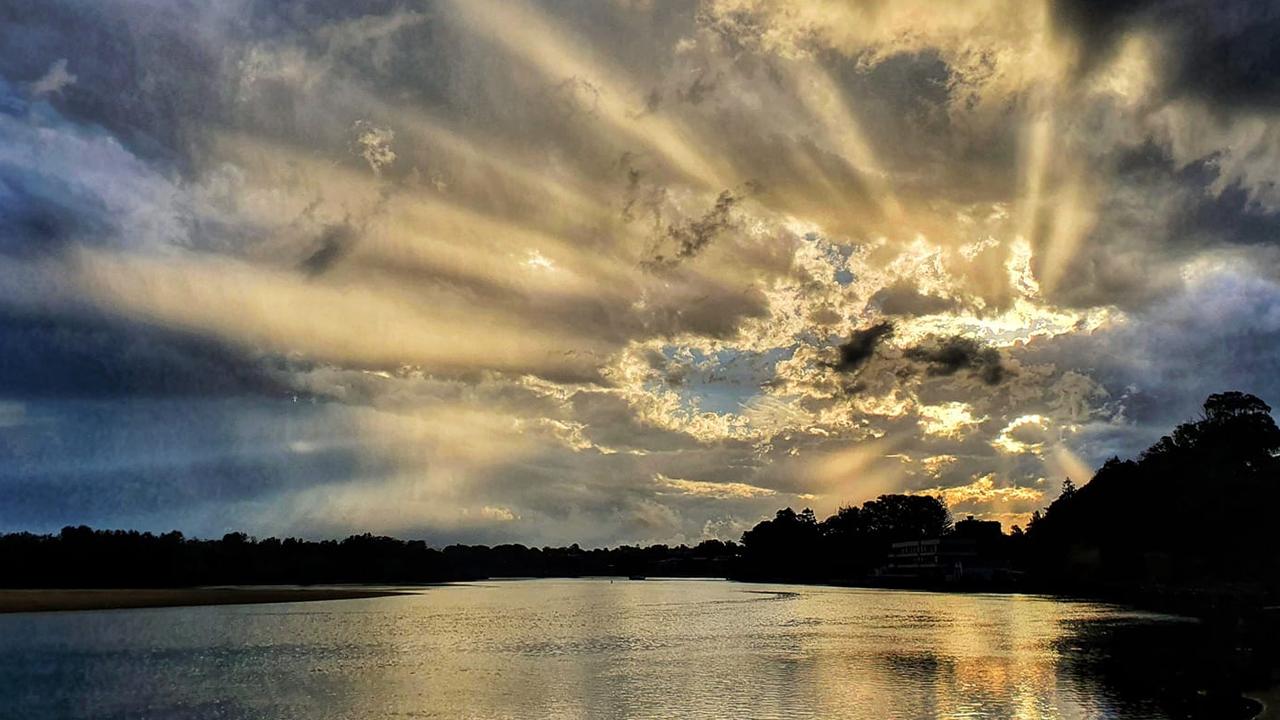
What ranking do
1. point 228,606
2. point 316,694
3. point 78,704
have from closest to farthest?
point 78,704 → point 316,694 → point 228,606

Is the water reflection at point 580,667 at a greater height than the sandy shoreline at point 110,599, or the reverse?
the sandy shoreline at point 110,599

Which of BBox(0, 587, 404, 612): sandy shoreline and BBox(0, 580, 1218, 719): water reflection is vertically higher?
BBox(0, 587, 404, 612): sandy shoreline

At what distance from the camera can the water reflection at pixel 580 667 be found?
167 feet

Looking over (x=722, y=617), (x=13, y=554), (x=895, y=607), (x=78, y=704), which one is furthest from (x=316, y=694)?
(x=13, y=554)

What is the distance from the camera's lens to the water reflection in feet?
167

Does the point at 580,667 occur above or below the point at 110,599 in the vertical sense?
below

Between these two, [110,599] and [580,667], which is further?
[110,599]

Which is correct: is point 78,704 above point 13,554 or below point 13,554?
below

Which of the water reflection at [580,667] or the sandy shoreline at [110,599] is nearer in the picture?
the water reflection at [580,667]

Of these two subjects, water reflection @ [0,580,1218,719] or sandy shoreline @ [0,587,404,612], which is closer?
water reflection @ [0,580,1218,719]

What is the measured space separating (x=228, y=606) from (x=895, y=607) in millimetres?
109152

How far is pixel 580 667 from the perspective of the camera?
68812 mm

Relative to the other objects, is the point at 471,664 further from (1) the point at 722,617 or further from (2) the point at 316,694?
(1) the point at 722,617

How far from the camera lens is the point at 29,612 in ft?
451
